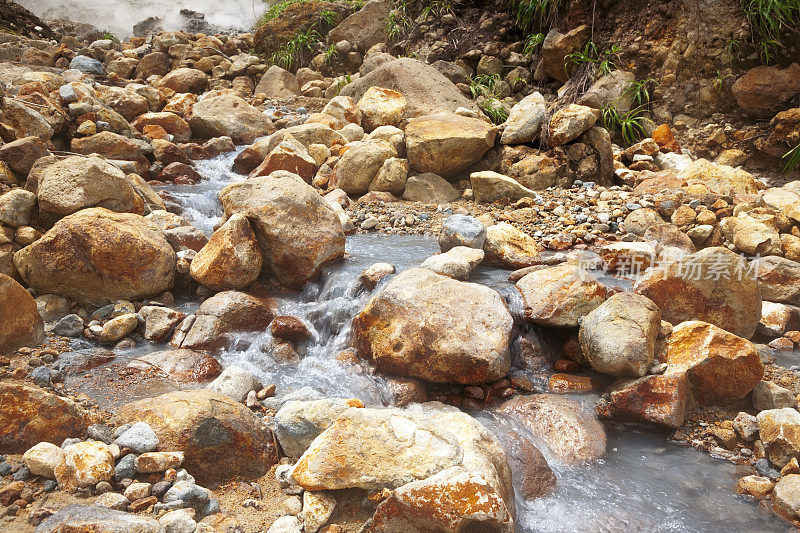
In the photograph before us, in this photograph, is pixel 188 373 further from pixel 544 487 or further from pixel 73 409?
pixel 544 487

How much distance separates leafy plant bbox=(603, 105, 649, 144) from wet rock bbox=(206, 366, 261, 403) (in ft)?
20.6

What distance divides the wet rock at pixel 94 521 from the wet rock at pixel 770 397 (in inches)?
126

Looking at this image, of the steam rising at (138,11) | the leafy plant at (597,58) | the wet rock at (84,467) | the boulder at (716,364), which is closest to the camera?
the wet rock at (84,467)

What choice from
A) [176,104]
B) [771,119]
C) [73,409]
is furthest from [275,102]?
[73,409]

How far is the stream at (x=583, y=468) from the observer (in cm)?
229

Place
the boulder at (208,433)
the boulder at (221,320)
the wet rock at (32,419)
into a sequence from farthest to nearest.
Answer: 1. the boulder at (221,320)
2. the boulder at (208,433)
3. the wet rock at (32,419)

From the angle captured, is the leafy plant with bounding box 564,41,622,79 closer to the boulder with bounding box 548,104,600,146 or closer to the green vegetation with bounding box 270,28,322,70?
the boulder with bounding box 548,104,600,146

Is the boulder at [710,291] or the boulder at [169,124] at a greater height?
the boulder at [169,124]

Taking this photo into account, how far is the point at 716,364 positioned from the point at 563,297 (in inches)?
38.6

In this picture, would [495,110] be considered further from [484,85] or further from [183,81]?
[183,81]

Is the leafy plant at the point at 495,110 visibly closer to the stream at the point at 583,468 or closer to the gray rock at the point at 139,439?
the stream at the point at 583,468

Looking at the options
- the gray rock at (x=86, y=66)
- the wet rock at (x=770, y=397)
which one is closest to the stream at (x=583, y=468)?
the wet rock at (x=770, y=397)

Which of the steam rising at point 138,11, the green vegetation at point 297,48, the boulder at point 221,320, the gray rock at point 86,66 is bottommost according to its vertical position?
the boulder at point 221,320

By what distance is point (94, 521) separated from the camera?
5.49 feet
